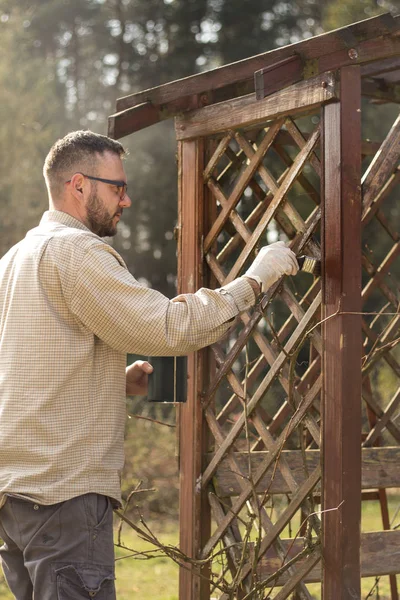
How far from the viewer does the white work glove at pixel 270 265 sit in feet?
9.07

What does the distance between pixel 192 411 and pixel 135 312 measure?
1432mm

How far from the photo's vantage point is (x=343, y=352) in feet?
10.3

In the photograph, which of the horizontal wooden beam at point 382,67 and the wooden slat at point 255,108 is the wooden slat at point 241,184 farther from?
the horizontal wooden beam at point 382,67

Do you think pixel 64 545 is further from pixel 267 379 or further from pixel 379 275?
pixel 379 275

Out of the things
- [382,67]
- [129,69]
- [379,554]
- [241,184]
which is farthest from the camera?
[129,69]

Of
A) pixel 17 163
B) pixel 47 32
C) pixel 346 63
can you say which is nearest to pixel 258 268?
pixel 346 63

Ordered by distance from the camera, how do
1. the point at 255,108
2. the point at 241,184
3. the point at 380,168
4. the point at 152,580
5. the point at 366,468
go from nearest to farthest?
the point at 380,168
the point at 255,108
the point at 241,184
the point at 366,468
the point at 152,580

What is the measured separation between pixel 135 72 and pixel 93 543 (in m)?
14.5

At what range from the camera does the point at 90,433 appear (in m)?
2.62

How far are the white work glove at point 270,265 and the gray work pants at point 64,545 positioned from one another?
81cm

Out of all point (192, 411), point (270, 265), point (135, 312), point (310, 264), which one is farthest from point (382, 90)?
point (135, 312)

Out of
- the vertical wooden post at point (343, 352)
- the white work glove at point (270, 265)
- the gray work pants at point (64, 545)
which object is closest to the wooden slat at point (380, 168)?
the vertical wooden post at point (343, 352)

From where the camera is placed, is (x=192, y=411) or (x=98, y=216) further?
(x=192, y=411)

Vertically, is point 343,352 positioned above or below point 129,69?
below
